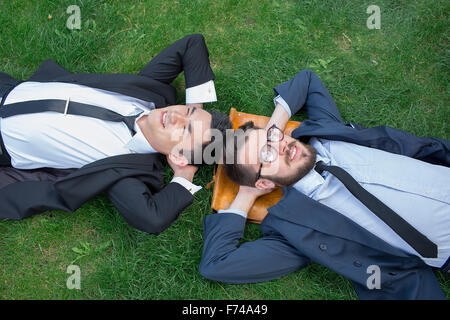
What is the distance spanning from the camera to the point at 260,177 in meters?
3.51

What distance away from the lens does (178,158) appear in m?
3.68

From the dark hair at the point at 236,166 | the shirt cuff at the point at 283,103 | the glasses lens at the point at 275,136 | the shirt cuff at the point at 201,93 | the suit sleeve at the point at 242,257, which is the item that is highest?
the shirt cuff at the point at 201,93

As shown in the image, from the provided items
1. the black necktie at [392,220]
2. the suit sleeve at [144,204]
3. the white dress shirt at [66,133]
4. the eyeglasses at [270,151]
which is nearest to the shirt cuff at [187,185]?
the white dress shirt at [66,133]

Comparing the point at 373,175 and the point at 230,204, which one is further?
the point at 230,204

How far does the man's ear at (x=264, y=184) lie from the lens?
3551 millimetres

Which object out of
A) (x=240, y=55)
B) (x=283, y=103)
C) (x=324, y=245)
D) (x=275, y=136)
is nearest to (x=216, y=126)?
(x=275, y=136)

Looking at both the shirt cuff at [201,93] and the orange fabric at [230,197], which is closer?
the orange fabric at [230,197]

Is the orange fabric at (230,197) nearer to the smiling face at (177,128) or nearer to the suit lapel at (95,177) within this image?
the smiling face at (177,128)

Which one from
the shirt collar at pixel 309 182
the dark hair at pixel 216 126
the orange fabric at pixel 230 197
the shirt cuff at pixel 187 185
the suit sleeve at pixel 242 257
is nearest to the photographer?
the suit sleeve at pixel 242 257

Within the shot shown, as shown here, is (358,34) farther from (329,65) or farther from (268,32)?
(268,32)

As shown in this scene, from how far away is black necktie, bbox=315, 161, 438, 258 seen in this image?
316 cm
